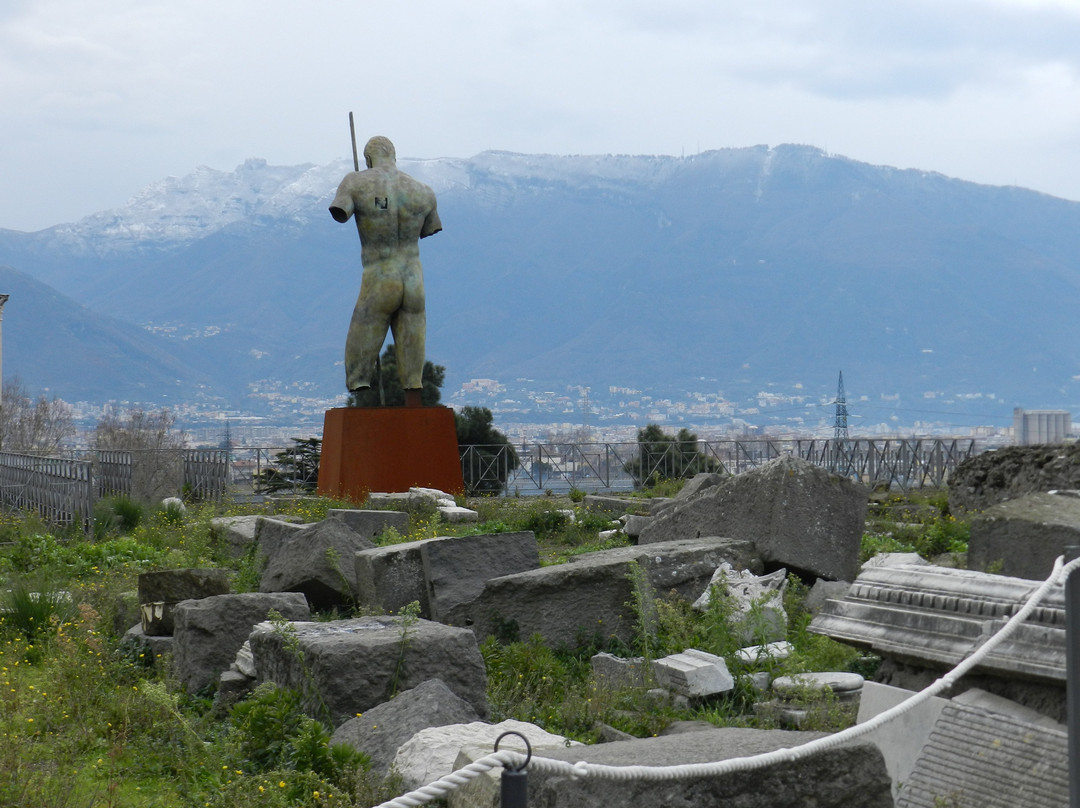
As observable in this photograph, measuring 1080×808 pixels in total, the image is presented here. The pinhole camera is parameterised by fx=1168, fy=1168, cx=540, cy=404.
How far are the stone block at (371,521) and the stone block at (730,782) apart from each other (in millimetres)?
6677

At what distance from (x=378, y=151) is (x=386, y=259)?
4.79 feet

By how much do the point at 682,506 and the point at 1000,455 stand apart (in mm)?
5450

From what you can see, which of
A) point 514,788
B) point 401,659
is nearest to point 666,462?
point 401,659

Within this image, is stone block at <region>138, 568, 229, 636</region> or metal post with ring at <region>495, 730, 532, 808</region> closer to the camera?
metal post with ring at <region>495, 730, 532, 808</region>

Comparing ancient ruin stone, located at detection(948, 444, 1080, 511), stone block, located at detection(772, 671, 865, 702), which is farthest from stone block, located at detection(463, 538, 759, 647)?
ancient ruin stone, located at detection(948, 444, 1080, 511)

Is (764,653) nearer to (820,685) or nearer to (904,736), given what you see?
(820,685)

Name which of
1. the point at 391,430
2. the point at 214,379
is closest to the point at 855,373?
the point at 214,379

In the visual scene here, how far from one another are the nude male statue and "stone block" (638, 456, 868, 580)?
793 cm

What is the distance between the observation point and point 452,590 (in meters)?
7.10

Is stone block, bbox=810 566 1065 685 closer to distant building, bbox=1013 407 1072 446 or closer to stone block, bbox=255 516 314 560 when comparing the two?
stone block, bbox=255 516 314 560

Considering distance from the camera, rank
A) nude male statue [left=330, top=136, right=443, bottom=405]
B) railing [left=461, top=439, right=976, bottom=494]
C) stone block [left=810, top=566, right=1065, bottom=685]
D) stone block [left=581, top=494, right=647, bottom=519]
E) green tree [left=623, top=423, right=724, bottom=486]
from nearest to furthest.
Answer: stone block [left=810, top=566, right=1065, bottom=685]
stone block [left=581, top=494, right=647, bottom=519]
nude male statue [left=330, top=136, right=443, bottom=405]
railing [left=461, top=439, right=976, bottom=494]
green tree [left=623, top=423, right=724, bottom=486]

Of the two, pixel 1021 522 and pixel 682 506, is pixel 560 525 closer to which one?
pixel 682 506

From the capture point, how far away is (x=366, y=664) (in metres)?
4.98

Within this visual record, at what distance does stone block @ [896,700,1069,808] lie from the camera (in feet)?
11.1
